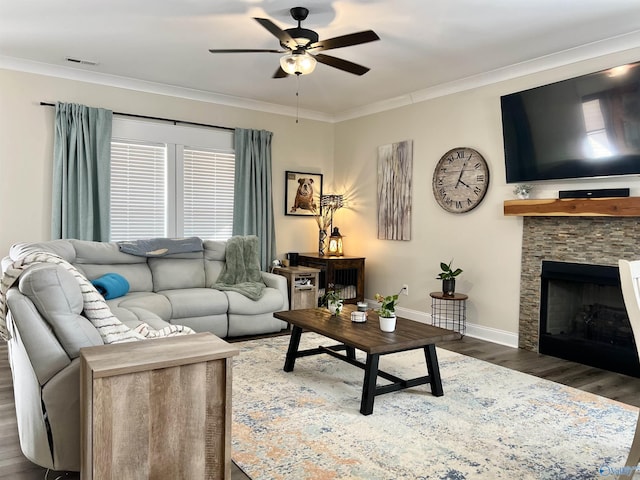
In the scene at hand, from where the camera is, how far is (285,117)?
651 cm

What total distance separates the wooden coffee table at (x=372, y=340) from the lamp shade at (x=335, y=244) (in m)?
2.50

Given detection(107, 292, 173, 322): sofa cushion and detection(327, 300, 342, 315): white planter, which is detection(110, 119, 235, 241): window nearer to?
detection(107, 292, 173, 322): sofa cushion

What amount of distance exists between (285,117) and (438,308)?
3.18 meters

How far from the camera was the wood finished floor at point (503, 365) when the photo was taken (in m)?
2.30

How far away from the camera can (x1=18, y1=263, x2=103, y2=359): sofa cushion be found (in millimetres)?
2117

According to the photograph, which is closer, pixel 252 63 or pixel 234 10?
pixel 234 10

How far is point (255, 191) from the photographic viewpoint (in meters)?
6.15

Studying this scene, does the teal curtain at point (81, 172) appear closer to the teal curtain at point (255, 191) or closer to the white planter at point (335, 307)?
the teal curtain at point (255, 191)

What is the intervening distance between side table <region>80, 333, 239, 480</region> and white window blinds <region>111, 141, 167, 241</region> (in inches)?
140

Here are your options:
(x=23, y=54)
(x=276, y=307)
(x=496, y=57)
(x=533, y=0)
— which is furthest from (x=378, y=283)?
(x=23, y=54)

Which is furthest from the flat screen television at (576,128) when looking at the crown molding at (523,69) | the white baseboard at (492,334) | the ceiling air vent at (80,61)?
the ceiling air vent at (80,61)

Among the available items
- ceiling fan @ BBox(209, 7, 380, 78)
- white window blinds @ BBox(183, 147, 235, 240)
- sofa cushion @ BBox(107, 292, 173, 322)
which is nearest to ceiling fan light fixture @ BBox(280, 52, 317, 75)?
ceiling fan @ BBox(209, 7, 380, 78)

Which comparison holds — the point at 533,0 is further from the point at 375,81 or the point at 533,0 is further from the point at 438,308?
the point at 438,308

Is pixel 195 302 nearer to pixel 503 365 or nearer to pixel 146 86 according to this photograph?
pixel 146 86
